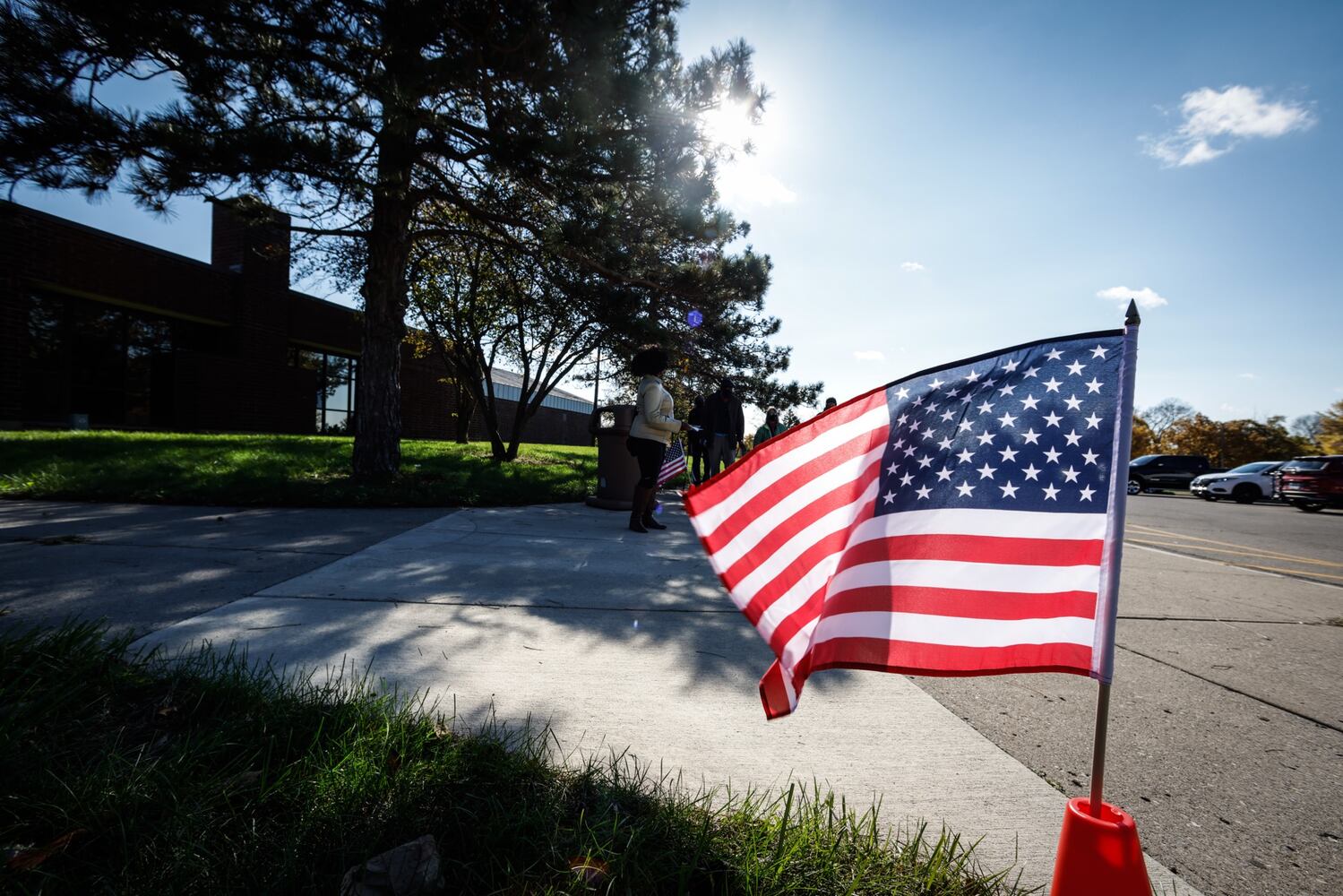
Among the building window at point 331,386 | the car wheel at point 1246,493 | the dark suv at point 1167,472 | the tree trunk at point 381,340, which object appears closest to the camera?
the tree trunk at point 381,340

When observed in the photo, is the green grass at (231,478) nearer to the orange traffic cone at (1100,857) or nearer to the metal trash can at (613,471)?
the metal trash can at (613,471)

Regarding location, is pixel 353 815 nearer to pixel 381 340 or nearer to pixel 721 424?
pixel 381 340

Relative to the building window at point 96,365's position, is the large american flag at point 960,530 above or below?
below

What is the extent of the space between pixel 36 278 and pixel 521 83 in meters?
15.9

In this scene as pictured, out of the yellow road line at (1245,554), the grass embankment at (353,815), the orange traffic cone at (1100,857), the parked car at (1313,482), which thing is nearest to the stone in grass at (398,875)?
the grass embankment at (353,815)

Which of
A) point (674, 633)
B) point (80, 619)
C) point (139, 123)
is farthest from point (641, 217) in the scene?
point (80, 619)

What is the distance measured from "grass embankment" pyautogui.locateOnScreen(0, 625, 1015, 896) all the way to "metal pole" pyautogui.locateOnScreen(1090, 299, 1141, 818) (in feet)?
1.76

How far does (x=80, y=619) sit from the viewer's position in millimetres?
3070

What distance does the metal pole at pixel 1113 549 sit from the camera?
1306mm

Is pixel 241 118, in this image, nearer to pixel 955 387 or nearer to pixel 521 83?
pixel 521 83

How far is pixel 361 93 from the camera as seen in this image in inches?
257

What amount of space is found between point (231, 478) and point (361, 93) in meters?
4.96

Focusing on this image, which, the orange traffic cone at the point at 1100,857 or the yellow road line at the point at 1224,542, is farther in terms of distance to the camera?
the yellow road line at the point at 1224,542

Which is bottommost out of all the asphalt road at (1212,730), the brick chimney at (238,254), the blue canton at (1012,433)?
the asphalt road at (1212,730)
